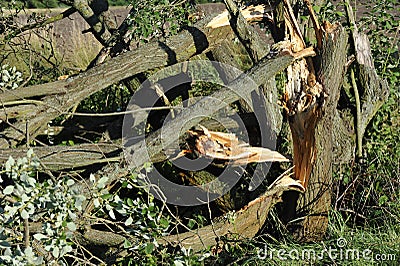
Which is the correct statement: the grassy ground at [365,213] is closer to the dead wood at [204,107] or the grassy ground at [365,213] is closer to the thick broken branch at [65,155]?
the dead wood at [204,107]

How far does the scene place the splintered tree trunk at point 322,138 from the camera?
390 cm

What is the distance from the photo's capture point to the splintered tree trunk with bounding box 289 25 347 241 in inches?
153

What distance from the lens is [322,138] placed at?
3967 millimetres

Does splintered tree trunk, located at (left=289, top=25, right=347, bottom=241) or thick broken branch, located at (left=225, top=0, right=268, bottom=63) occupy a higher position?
thick broken branch, located at (left=225, top=0, right=268, bottom=63)

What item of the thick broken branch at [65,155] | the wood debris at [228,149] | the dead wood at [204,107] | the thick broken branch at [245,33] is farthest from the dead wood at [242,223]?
the thick broken branch at [245,33]

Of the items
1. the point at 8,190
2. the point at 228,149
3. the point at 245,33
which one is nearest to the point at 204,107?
the point at 228,149

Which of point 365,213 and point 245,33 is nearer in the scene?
point 245,33

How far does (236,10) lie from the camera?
3990mm

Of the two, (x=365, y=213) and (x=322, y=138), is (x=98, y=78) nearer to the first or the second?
(x=322, y=138)

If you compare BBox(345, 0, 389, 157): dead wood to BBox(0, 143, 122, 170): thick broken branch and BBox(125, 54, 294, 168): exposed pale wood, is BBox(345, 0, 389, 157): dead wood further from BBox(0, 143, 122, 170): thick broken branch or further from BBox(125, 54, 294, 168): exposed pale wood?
BBox(0, 143, 122, 170): thick broken branch

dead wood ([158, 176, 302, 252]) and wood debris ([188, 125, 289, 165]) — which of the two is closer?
dead wood ([158, 176, 302, 252])

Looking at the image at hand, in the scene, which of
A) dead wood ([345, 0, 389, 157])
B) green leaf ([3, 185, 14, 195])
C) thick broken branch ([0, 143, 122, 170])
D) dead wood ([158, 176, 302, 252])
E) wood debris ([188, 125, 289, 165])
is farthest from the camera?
dead wood ([345, 0, 389, 157])

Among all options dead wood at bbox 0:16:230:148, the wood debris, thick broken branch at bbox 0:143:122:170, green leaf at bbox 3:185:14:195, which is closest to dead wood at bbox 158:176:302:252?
the wood debris

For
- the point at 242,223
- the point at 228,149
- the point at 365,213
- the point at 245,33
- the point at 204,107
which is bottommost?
the point at 365,213
